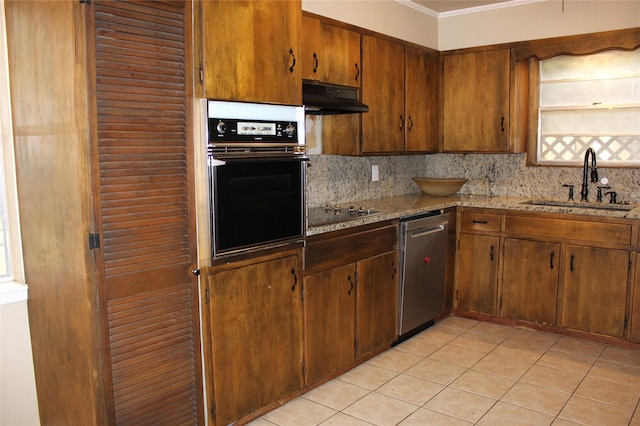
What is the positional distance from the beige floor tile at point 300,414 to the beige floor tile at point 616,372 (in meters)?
1.73

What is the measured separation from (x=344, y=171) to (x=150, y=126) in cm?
214

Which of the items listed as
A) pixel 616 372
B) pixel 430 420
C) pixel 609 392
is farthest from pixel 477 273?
pixel 430 420

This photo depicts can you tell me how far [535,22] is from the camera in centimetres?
423

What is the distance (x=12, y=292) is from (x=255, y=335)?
1.10 m

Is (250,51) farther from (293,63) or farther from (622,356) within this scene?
(622,356)

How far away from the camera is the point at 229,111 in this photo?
7.84ft

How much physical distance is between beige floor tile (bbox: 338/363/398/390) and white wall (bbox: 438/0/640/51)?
2.85m

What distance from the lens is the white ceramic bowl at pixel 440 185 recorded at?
14.8 feet

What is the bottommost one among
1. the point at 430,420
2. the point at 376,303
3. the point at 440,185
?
the point at 430,420

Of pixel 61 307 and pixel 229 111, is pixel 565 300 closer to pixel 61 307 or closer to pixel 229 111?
pixel 229 111

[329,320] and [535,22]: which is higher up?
[535,22]

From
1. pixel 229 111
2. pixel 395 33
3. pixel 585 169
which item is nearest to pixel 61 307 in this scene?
pixel 229 111

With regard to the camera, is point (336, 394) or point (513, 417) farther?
point (336, 394)

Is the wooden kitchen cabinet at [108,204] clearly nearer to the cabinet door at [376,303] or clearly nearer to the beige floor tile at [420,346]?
the cabinet door at [376,303]
